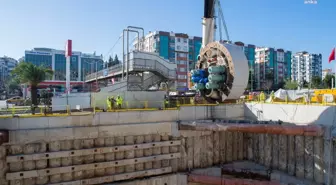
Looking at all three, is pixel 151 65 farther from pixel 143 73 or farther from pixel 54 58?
pixel 54 58

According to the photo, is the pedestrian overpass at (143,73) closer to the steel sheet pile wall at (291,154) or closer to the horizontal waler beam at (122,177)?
the horizontal waler beam at (122,177)

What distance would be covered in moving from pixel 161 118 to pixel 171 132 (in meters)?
1.28

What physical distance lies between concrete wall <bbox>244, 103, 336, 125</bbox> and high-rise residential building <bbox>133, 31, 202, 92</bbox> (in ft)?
224

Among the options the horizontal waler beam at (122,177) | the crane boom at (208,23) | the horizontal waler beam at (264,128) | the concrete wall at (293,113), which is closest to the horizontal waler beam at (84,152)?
the horizontal waler beam at (122,177)

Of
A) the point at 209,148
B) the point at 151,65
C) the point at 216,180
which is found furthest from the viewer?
the point at 151,65

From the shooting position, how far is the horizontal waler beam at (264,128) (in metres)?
14.4

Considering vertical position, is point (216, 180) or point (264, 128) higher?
point (264, 128)

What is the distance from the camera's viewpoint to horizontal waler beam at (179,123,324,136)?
566 inches

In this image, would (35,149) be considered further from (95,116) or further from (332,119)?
(332,119)

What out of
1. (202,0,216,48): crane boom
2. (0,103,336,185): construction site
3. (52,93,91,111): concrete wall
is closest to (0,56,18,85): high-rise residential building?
(52,93,91,111): concrete wall

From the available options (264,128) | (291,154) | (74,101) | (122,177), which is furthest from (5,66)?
(291,154)

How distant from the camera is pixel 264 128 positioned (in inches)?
603

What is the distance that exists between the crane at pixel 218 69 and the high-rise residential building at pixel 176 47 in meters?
64.3

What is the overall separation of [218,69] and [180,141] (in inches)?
273
